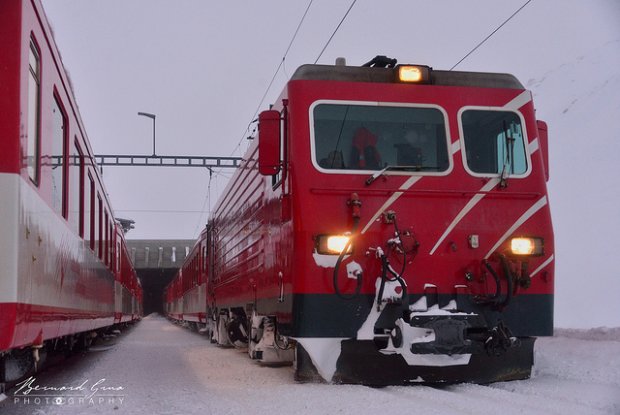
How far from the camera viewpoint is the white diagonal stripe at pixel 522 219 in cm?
752

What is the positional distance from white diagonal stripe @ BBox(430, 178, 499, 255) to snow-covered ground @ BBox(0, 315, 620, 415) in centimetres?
134

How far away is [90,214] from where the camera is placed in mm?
10977

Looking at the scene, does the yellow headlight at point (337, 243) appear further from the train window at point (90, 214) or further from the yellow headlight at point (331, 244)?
the train window at point (90, 214)

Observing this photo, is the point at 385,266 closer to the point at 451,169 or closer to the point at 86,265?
the point at 451,169

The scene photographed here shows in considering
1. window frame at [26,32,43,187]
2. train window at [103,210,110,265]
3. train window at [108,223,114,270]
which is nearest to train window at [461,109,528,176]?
window frame at [26,32,43,187]

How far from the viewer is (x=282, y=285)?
773cm

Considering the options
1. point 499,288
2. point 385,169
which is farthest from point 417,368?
point 385,169

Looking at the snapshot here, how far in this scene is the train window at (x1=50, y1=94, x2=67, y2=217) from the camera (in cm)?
689

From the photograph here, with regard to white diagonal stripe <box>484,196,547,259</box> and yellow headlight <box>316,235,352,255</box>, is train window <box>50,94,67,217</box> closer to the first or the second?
yellow headlight <box>316,235,352,255</box>

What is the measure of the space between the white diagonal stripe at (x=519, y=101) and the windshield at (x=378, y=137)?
721 mm

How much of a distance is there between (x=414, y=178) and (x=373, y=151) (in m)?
0.45

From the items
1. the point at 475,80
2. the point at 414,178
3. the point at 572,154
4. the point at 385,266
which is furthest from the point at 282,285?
the point at 572,154

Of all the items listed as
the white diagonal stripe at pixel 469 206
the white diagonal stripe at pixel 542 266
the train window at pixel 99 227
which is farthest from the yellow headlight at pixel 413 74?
the train window at pixel 99 227

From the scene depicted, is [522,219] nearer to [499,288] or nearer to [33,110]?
[499,288]
